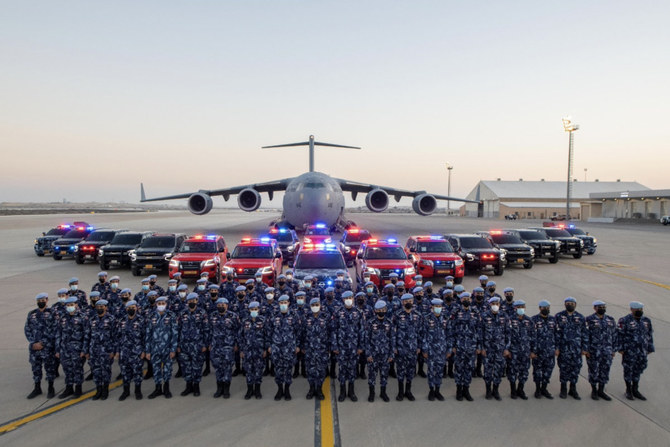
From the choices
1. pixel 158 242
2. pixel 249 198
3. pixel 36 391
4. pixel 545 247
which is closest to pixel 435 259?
pixel 545 247

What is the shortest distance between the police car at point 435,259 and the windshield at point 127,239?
36.6 feet

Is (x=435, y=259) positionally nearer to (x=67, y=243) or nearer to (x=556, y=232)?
(x=556, y=232)

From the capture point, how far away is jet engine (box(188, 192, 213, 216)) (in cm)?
2811

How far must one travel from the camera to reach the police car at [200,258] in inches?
497

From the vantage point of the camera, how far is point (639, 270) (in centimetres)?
1616

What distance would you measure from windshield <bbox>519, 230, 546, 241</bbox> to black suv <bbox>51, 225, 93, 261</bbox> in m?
21.4

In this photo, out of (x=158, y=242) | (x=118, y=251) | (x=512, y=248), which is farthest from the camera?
(x=512, y=248)

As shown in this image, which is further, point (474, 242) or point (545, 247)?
point (545, 247)

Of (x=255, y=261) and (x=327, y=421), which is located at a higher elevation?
(x=255, y=261)

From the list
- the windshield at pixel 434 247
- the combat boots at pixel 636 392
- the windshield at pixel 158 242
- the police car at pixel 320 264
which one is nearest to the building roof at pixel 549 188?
the windshield at pixel 434 247

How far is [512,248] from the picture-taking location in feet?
53.1

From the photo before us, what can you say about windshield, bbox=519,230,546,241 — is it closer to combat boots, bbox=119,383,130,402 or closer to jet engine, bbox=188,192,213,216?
combat boots, bbox=119,383,130,402

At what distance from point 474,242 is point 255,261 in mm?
8636

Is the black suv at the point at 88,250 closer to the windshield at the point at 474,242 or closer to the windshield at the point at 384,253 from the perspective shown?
the windshield at the point at 384,253
